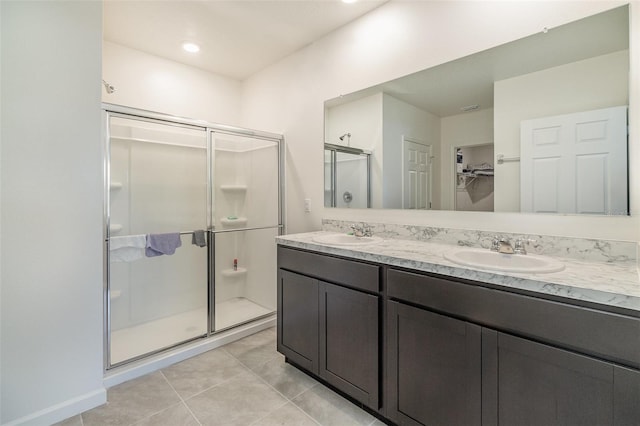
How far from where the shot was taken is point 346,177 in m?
2.52

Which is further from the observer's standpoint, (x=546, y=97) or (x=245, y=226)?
(x=245, y=226)

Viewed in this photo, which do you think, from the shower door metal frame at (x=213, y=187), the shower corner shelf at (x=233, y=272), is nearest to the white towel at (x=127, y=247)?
the shower door metal frame at (x=213, y=187)

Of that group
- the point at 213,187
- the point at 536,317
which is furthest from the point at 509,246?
the point at 213,187

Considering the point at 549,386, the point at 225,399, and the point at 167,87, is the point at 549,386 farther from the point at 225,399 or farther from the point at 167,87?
the point at 167,87

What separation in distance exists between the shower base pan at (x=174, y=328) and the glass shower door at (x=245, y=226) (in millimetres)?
11

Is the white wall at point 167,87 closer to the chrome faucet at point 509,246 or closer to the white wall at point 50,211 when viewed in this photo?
the white wall at point 50,211

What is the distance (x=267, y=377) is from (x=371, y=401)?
783 mm

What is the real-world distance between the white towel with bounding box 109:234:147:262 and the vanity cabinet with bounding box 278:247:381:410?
3.30ft

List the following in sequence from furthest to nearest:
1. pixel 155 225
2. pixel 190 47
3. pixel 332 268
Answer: pixel 190 47, pixel 155 225, pixel 332 268

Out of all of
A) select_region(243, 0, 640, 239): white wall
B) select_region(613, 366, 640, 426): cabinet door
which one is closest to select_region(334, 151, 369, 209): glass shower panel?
select_region(243, 0, 640, 239): white wall

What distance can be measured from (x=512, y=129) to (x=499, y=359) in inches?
47.2

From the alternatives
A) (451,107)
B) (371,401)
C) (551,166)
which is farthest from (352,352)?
(451,107)

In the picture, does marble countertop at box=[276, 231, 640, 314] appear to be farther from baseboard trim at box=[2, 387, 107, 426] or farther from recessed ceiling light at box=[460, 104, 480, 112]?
baseboard trim at box=[2, 387, 107, 426]

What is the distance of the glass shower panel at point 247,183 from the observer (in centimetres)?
277
